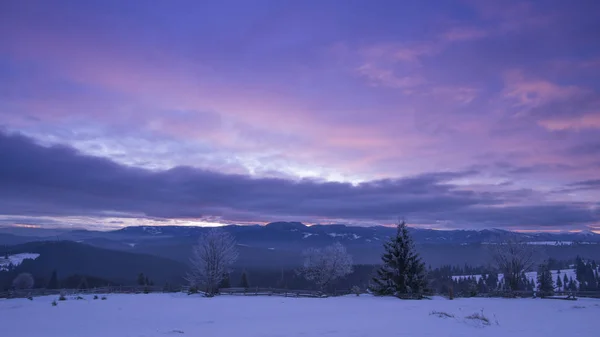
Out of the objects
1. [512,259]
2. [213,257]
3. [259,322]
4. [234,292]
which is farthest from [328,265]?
[259,322]

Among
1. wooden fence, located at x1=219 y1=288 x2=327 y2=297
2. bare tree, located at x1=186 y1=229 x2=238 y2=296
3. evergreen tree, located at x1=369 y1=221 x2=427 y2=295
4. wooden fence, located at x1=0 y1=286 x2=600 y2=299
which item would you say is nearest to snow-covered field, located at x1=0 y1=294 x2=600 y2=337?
wooden fence, located at x1=0 y1=286 x2=600 y2=299

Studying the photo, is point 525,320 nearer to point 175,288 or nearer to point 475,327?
point 475,327

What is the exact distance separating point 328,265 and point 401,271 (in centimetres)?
3465

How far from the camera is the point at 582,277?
418ft

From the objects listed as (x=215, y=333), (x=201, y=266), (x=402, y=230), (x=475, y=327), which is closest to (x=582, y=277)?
(x=402, y=230)

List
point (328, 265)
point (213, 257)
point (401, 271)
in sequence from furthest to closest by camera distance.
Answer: point (328, 265) → point (213, 257) → point (401, 271)

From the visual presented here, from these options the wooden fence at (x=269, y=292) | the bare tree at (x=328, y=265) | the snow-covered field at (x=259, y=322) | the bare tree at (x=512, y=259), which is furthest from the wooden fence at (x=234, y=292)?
the bare tree at (x=328, y=265)

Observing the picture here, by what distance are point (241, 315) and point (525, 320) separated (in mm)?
16526

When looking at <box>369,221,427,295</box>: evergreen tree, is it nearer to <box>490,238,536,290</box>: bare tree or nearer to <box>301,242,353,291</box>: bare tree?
<box>490,238,536,290</box>: bare tree

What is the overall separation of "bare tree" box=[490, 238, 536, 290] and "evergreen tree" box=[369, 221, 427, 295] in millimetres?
16386

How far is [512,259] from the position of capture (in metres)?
50.8

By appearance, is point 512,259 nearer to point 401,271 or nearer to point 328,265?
point 401,271

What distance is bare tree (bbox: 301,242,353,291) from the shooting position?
7281 cm

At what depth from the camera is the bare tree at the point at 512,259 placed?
162 ft
